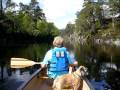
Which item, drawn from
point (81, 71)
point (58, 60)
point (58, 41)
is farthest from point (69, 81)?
point (58, 60)

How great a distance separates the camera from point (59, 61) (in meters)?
10.9

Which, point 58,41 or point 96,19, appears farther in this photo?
point 96,19

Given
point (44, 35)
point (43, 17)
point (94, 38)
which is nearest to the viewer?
point (94, 38)

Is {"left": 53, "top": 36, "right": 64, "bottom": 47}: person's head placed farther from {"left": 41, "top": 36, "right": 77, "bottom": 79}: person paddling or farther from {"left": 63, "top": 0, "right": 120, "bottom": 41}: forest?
{"left": 63, "top": 0, "right": 120, "bottom": 41}: forest

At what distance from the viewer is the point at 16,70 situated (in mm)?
29031

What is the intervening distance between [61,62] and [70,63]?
30 centimetres

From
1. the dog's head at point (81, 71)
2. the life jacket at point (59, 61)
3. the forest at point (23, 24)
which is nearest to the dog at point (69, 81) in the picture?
the dog's head at point (81, 71)

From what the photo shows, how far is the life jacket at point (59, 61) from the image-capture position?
421 inches

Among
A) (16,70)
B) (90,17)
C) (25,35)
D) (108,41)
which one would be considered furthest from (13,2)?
(16,70)

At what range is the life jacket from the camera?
10.7 meters

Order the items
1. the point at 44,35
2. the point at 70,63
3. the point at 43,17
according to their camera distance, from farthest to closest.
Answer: the point at 43,17 < the point at 44,35 < the point at 70,63

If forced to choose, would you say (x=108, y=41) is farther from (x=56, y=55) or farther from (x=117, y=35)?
(x=56, y=55)

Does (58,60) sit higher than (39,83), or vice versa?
(58,60)

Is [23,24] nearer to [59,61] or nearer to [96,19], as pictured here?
[96,19]
